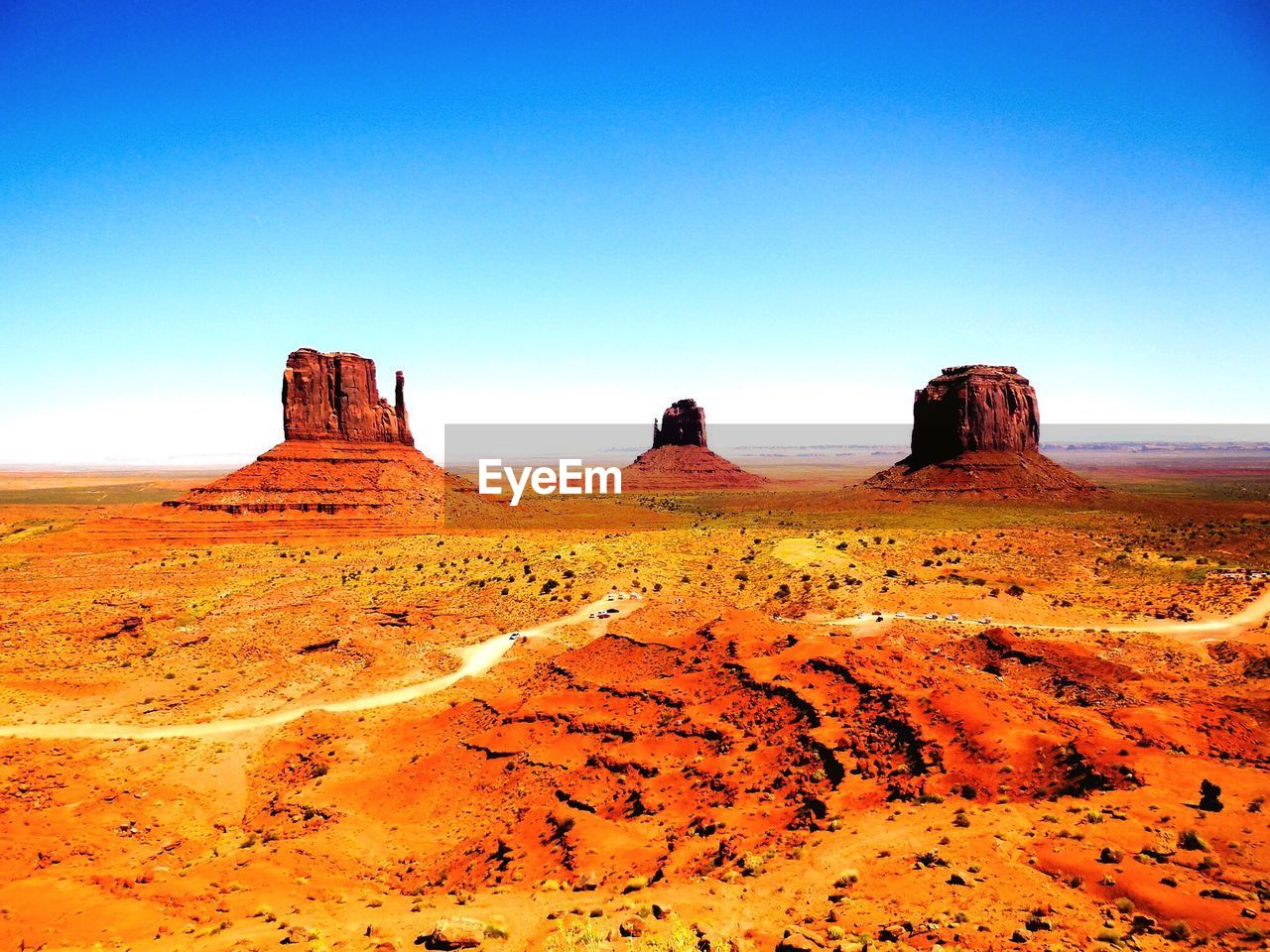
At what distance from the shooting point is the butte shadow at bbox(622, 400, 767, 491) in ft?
500

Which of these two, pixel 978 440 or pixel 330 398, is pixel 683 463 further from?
pixel 330 398

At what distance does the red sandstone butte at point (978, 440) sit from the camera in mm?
98062

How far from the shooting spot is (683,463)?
161 metres

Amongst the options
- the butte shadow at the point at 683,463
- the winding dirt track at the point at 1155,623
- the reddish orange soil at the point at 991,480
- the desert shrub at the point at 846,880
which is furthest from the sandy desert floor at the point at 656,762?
the butte shadow at the point at 683,463

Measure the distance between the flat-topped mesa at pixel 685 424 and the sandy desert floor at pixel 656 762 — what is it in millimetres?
125198

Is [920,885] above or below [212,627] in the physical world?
above

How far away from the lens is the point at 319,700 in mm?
29141

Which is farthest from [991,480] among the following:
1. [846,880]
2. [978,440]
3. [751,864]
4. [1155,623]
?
[846,880]

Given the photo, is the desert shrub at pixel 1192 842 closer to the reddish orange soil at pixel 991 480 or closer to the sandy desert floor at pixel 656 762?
the sandy desert floor at pixel 656 762

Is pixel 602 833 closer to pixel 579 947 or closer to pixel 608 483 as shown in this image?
pixel 579 947

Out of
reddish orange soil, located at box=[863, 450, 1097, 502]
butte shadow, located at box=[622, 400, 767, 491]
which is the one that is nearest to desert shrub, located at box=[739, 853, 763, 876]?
reddish orange soil, located at box=[863, 450, 1097, 502]

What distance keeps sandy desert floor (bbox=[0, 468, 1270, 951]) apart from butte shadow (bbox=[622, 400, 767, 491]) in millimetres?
106445

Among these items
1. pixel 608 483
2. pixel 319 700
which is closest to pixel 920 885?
pixel 319 700

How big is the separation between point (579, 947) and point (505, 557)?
45.6 m
